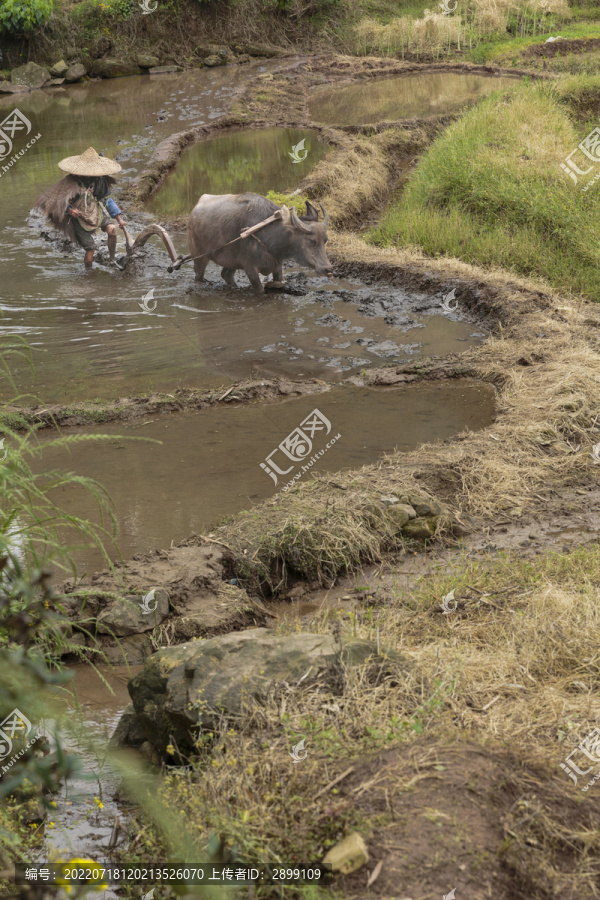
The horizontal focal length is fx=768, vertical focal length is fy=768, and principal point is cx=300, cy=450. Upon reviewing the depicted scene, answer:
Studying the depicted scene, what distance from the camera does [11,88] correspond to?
21562mm

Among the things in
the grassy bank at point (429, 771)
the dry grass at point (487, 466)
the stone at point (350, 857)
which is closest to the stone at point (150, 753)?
the grassy bank at point (429, 771)

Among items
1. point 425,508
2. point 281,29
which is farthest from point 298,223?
point 281,29

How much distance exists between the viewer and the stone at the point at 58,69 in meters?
22.6

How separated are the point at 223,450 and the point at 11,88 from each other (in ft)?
66.5

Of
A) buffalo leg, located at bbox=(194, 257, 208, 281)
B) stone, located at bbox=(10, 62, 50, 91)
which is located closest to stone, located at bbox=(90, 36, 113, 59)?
stone, located at bbox=(10, 62, 50, 91)

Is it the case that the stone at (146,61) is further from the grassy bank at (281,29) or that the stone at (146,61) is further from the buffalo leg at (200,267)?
the buffalo leg at (200,267)

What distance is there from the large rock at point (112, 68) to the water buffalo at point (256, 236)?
675 inches

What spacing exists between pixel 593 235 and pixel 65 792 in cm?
803

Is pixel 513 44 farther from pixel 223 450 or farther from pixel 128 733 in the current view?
pixel 128 733

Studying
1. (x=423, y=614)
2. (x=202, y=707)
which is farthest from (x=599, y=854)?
(x=423, y=614)

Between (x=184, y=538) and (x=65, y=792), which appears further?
(x=184, y=538)

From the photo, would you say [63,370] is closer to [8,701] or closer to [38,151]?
[8,701]

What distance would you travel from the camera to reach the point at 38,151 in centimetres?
1525

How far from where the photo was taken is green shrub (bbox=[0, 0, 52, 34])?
840 inches
